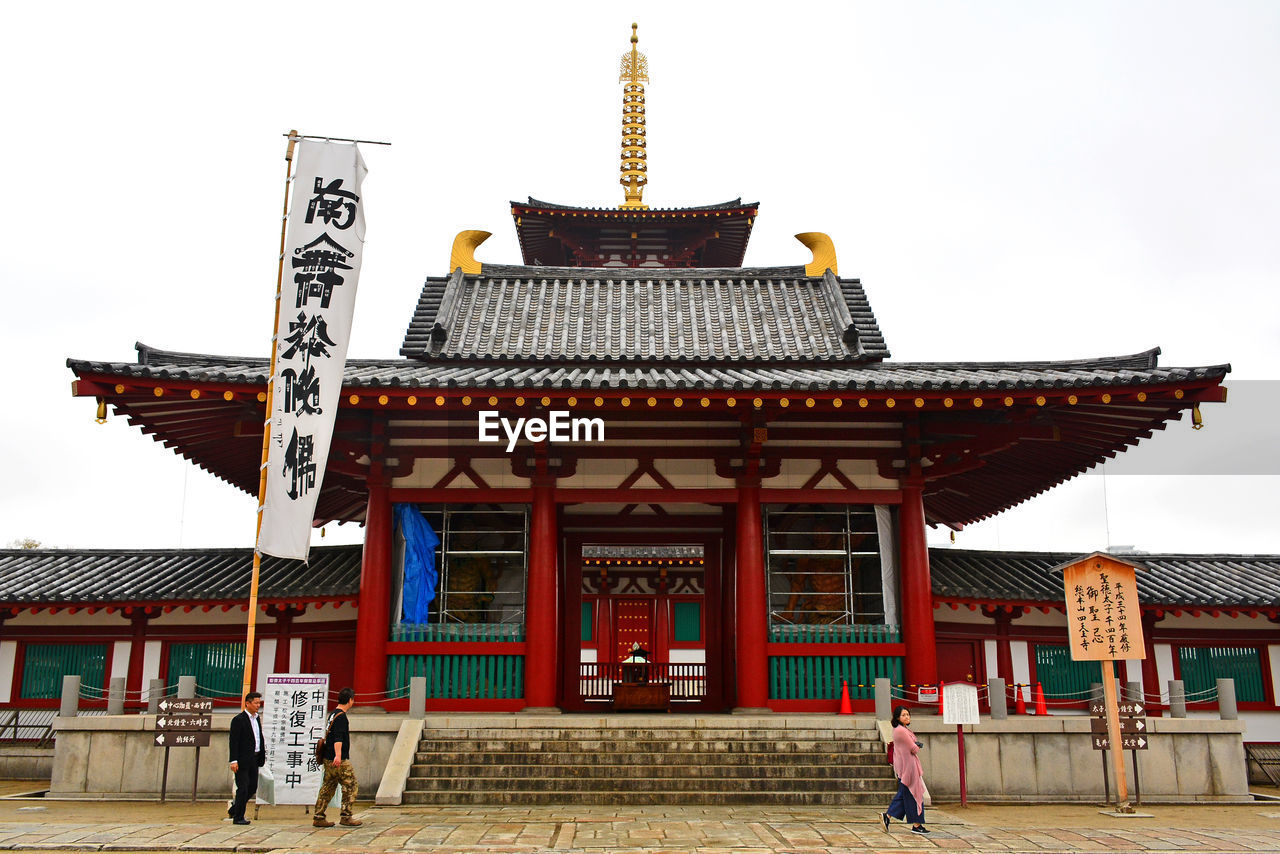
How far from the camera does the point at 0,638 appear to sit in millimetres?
16375

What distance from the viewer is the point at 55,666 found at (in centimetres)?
1622

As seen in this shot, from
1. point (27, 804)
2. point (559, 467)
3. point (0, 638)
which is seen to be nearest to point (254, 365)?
point (559, 467)

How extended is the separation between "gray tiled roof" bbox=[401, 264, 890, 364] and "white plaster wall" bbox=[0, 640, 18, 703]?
844 centimetres

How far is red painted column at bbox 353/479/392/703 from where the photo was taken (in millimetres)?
13570

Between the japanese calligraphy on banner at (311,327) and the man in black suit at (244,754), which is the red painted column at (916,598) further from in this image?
the man in black suit at (244,754)

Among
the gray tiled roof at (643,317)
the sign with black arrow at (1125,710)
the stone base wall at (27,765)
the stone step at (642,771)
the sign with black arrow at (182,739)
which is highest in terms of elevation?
the gray tiled roof at (643,317)

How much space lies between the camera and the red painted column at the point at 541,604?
13.7m

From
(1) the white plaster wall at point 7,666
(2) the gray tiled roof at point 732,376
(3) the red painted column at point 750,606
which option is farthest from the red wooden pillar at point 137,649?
(3) the red painted column at point 750,606

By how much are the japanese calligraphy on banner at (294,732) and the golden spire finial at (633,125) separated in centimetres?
2099

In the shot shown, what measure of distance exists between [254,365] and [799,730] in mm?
9292

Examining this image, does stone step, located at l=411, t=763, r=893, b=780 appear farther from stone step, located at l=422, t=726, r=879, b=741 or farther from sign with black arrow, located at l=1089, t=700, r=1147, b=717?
sign with black arrow, located at l=1089, t=700, r=1147, b=717

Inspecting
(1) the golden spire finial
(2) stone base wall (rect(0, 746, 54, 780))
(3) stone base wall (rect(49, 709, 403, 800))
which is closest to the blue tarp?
(3) stone base wall (rect(49, 709, 403, 800))

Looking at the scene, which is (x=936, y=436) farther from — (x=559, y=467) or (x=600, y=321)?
(x=600, y=321)

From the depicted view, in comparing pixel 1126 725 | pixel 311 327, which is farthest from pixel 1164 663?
pixel 311 327
